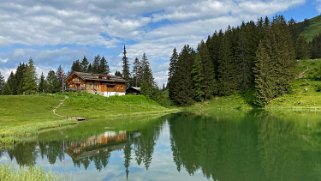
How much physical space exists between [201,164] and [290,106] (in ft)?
256

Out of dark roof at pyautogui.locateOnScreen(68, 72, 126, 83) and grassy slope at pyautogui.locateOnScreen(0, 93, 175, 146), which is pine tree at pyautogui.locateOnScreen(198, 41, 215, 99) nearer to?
grassy slope at pyautogui.locateOnScreen(0, 93, 175, 146)

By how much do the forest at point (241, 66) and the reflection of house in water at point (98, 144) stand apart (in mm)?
67711

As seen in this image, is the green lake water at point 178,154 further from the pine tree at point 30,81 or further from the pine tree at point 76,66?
the pine tree at point 76,66

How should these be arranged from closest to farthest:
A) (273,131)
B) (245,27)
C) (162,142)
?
(162,142) → (273,131) → (245,27)

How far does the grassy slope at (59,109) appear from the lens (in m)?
60.7

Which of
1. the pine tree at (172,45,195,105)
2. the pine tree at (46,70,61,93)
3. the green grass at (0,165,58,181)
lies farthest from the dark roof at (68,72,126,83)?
the green grass at (0,165,58,181)

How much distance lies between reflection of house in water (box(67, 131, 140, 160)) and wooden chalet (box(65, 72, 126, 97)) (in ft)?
210

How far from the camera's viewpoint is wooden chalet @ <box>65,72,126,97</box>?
116 metres

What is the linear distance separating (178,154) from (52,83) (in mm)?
140397

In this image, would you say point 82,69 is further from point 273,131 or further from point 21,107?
point 273,131

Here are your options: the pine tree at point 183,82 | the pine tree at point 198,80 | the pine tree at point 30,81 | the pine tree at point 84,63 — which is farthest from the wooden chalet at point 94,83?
the pine tree at point 84,63

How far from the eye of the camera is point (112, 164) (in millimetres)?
32125

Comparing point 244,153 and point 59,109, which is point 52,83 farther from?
point 244,153

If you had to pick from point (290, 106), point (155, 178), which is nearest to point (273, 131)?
point (155, 178)
